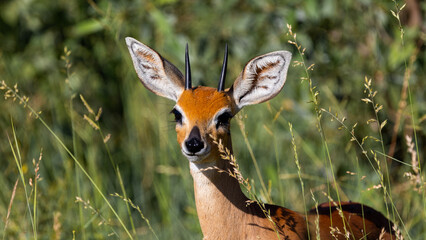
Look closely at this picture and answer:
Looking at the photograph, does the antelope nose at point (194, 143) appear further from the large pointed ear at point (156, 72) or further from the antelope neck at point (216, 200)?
the large pointed ear at point (156, 72)

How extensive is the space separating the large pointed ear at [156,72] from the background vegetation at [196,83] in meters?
0.60

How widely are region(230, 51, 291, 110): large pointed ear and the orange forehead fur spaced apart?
0.14 m

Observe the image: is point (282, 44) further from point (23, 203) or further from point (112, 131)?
→ point (112, 131)

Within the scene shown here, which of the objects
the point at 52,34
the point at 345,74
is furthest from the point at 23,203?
the point at 345,74

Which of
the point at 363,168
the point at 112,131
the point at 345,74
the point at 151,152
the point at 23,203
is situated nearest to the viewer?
the point at 23,203

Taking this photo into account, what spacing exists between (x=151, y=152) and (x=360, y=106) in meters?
1.82

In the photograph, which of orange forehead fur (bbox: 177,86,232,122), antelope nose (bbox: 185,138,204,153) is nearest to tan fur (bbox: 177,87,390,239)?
orange forehead fur (bbox: 177,86,232,122)

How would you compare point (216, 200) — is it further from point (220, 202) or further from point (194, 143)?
point (194, 143)

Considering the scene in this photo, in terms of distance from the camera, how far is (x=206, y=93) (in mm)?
3236

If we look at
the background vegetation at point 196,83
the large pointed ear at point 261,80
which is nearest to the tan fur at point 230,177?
the large pointed ear at point 261,80

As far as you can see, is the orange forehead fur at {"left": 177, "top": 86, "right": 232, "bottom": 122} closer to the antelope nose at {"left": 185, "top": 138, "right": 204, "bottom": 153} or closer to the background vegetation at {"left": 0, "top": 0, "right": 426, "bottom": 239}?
the antelope nose at {"left": 185, "top": 138, "right": 204, "bottom": 153}

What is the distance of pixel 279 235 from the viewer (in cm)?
309

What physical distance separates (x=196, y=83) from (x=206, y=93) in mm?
1494

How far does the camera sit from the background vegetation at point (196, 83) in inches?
176
